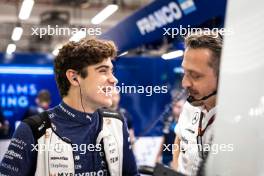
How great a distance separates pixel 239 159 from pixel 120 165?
0.62 meters

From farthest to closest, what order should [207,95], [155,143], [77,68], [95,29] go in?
1. [155,143]
2. [95,29]
3. [77,68]
4. [207,95]

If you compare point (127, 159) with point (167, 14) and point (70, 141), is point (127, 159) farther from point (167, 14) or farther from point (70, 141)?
point (167, 14)

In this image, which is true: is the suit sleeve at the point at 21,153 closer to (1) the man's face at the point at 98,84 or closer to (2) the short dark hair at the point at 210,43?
(1) the man's face at the point at 98,84

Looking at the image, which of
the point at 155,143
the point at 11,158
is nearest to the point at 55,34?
the point at 11,158

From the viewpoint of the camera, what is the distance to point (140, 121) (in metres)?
5.55

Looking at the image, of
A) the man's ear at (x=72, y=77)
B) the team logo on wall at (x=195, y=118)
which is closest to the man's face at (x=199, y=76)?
the team logo on wall at (x=195, y=118)

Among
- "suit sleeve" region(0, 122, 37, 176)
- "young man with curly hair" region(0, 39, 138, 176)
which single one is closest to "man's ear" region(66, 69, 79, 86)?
"young man with curly hair" region(0, 39, 138, 176)

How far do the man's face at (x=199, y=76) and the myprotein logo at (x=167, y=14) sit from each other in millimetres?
996

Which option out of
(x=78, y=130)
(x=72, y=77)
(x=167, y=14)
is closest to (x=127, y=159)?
(x=78, y=130)

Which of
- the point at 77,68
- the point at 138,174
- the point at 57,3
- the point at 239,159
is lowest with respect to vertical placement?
the point at 138,174

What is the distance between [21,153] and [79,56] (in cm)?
40

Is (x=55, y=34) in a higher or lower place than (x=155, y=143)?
higher

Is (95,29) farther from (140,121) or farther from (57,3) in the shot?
(57,3)

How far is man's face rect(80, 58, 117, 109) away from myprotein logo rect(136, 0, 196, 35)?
0.96 m
